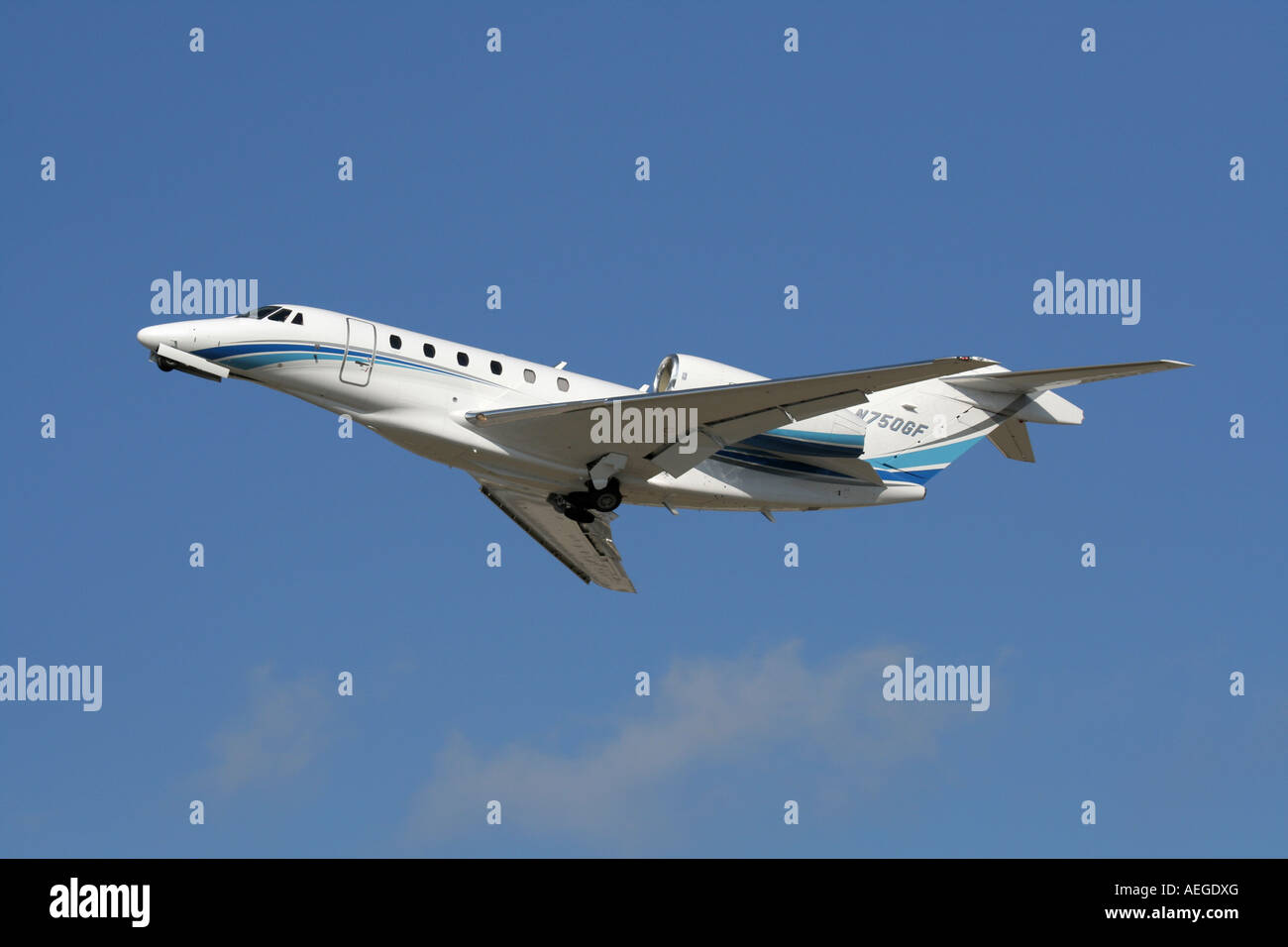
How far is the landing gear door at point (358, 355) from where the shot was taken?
20.1 m

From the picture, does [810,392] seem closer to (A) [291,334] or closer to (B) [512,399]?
(B) [512,399]

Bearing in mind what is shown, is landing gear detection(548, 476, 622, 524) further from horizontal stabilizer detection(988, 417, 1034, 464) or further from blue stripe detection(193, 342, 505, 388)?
horizontal stabilizer detection(988, 417, 1034, 464)

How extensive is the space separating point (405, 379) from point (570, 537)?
561 centimetres

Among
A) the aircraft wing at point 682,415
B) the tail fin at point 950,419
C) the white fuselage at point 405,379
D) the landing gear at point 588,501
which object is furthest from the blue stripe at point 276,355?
the tail fin at point 950,419

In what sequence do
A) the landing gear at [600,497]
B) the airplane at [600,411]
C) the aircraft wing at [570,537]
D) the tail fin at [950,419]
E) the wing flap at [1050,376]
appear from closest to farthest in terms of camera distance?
the wing flap at [1050,376]
the airplane at [600,411]
the landing gear at [600,497]
the tail fin at [950,419]
the aircraft wing at [570,537]

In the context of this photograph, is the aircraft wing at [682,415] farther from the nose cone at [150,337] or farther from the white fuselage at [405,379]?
the nose cone at [150,337]

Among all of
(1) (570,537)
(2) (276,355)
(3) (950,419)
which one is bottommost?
(1) (570,537)

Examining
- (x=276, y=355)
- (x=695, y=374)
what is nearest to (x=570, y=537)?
(x=695, y=374)

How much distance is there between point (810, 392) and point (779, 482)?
316cm

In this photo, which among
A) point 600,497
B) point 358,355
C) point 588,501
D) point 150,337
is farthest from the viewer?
point 588,501

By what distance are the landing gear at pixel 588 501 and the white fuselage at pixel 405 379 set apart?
0.53 ft

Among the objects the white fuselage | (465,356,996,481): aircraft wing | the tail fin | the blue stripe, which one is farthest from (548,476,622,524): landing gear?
the tail fin

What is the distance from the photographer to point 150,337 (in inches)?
766

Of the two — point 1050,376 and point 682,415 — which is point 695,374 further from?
point 1050,376
